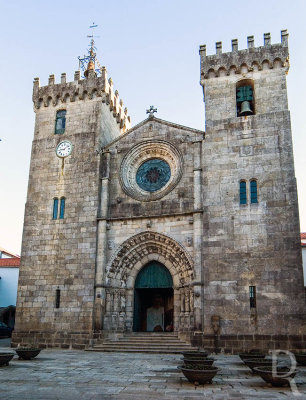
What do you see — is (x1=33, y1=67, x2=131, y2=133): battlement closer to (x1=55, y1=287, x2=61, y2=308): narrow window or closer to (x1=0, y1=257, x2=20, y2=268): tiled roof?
(x1=55, y1=287, x2=61, y2=308): narrow window

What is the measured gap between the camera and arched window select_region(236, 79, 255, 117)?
70.2ft

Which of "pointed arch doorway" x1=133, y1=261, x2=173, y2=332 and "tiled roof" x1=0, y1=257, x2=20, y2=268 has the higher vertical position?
"tiled roof" x1=0, y1=257, x2=20, y2=268

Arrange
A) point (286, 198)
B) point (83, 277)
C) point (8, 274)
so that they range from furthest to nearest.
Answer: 1. point (8, 274)
2. point (83, 277)
3. point (286, 198)

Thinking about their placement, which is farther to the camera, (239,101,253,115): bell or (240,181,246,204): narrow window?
(239,101,253,115): bell

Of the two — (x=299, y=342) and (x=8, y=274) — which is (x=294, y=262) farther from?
(x=8, y=274)

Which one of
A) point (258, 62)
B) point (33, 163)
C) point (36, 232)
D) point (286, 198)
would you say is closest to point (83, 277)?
point (36, 232)

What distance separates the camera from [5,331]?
28.1 m

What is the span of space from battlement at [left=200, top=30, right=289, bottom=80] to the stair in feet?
43.3

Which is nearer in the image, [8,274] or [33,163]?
[33,163]

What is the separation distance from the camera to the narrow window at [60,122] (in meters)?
24.6

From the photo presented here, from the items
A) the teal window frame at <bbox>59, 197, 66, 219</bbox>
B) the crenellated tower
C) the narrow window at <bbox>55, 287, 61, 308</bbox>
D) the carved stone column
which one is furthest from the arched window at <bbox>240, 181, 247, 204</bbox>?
the narrow window at <bbox>55, 287, 61, 308</bbox>

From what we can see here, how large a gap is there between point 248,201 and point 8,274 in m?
23.2

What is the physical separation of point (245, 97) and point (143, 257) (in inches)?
379

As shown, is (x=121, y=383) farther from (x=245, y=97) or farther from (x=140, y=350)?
(x=245, y=97)
